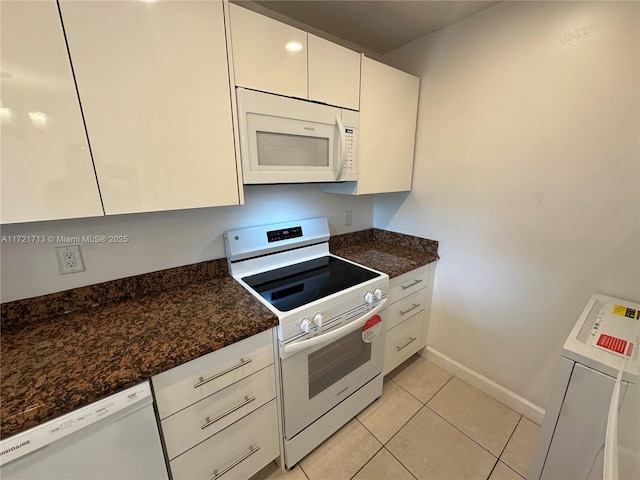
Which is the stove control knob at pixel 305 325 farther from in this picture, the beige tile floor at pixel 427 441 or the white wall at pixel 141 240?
the beige tile floor at pixel 427 441

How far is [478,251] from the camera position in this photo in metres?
1.69

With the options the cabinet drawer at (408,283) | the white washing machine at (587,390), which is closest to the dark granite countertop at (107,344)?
the cabinet drawer at (408,283)

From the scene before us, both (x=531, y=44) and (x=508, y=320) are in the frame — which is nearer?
(x=531, y=44)

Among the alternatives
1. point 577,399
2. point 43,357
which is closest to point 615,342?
point 577,399

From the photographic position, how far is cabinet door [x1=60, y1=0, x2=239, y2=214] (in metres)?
0.81

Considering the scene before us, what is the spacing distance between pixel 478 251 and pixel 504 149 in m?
0.63

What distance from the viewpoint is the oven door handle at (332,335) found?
1115 millimetres

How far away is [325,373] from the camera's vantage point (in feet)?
4.45

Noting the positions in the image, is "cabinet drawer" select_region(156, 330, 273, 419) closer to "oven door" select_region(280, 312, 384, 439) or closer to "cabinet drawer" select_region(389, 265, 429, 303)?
"oven door" select_region(280, 312, 384, 439)

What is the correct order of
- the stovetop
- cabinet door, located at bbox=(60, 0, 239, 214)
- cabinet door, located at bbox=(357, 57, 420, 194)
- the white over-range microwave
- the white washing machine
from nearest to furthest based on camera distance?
cabinet door, located at bbox=(60, 0, 239, 214) → the white washing machine → the white over-range microwave → the stovetop → cabinet door, located at bbox=(357, 57, 420, 194)

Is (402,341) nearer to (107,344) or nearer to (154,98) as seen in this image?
(107,344)

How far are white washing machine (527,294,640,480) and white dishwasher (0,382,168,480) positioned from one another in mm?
1486

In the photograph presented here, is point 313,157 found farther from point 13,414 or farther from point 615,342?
point 615,342

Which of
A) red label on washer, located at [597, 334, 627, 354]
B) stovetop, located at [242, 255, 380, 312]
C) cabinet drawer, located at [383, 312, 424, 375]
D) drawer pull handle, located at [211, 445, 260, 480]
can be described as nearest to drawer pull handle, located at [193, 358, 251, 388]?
stovetop, located at [242, 255, 380, 312]
